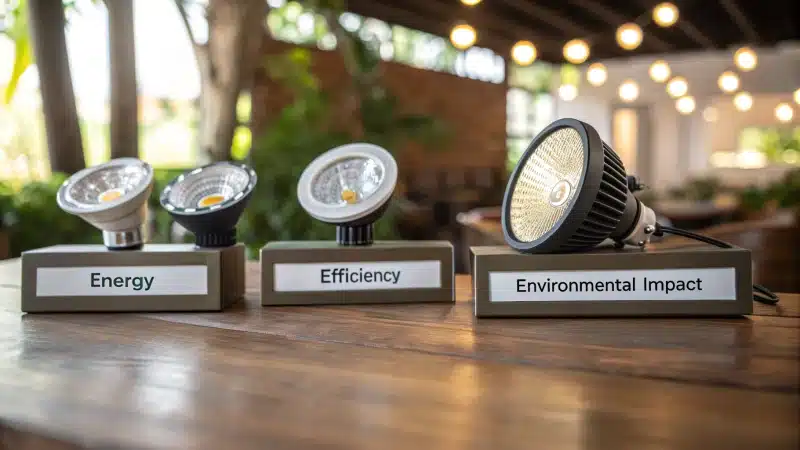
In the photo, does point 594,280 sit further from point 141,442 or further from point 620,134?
point 620,134

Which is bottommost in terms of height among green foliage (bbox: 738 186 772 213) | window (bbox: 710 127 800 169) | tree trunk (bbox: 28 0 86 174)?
green foliage (bbox: 738 186 772 213)

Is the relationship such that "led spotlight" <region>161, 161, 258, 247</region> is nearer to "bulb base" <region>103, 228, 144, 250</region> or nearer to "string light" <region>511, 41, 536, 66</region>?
"bulb base" <region>103, 228, 144, 250</region>

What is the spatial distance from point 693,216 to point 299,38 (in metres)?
5.21

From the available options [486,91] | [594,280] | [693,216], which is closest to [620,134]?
[486,91]

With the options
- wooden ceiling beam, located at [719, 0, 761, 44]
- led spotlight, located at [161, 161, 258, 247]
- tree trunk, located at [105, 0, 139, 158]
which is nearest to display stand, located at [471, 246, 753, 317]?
led spotlight, located at [161, 161, 258, 247]

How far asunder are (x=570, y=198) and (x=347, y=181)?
38 centimetres

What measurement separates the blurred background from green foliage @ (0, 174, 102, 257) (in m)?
0.01

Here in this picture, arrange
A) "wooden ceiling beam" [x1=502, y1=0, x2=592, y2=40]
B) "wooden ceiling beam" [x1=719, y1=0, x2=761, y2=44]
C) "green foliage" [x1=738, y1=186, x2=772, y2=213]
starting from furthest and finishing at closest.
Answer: "wooden ceiling beam" [x1=502, y1=0, x2=592, y2=40] < "wooden ceiling beam" [x1=719, y1=0, x2=761, y2=44] < "green foliage" [x1=738, y1=186, x2=772, y2=213]

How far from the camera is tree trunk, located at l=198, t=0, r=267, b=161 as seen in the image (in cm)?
319

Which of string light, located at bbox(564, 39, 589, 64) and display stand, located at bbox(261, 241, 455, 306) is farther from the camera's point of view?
string light, located at bbox(564, 39, 589, 64)

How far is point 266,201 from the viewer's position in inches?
152

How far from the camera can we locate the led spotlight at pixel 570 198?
92cm

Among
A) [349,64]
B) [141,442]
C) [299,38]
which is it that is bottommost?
[141,442]

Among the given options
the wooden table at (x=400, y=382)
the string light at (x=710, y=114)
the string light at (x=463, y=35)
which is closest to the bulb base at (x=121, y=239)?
the wooden table at (x=400, y=382)
